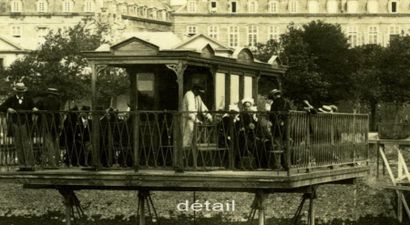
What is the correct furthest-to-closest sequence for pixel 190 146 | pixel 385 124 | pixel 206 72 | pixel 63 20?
1. pixel 63 20
2. pixel 385 124
3. pixel 206 72
4. pixel 190 146

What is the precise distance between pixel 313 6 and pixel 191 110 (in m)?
123

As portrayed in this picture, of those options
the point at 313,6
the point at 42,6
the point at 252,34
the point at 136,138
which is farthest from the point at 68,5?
the point at 136,138

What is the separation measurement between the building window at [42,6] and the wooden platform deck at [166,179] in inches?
4851

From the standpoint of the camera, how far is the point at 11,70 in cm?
8494

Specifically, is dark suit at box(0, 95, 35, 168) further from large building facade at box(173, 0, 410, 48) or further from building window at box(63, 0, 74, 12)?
building window at box(63, 0, 74, 12)

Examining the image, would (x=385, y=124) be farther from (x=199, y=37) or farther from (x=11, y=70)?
(x=199, y=37)

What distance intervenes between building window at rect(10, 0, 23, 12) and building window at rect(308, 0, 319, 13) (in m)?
36.2

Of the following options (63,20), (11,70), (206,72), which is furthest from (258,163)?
(63,20)

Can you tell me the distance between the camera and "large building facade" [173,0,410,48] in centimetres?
14288

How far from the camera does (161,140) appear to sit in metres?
22.8

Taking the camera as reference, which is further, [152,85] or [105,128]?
[152,85]

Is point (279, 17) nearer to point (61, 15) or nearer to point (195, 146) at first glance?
point (61, 15)

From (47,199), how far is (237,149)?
2526 centimetres

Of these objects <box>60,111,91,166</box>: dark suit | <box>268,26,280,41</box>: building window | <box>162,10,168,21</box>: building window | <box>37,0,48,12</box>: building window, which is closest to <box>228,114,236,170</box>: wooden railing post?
<box>60,111,91,166</box>: dark suit
